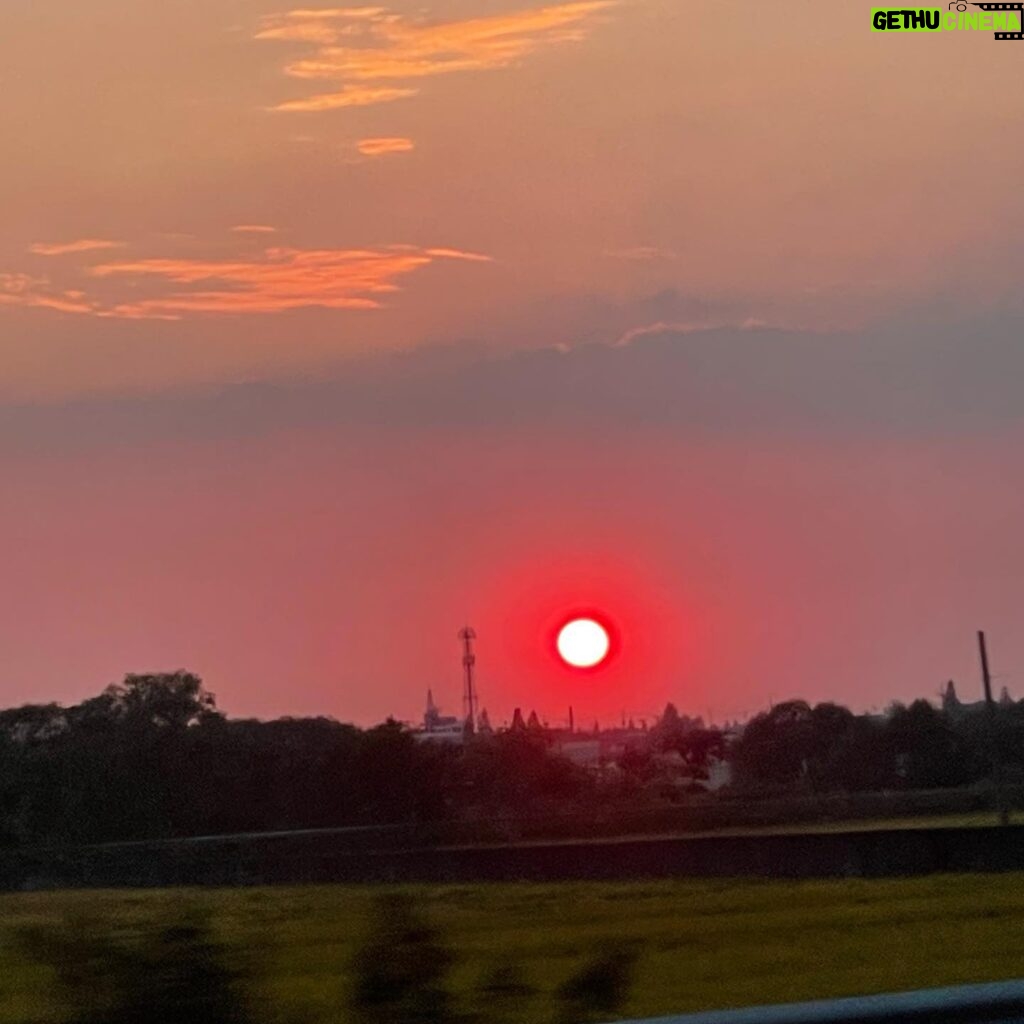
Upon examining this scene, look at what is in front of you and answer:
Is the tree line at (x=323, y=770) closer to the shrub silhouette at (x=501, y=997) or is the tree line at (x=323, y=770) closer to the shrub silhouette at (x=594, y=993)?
the shrub silhouette at (x=501, y=997)

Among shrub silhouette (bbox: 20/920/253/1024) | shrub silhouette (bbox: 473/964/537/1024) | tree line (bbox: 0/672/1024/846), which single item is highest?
tree line (bbox: 0/672/1024/846)

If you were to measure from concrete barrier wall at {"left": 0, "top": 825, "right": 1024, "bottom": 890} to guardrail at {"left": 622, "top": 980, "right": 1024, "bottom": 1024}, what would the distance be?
18.3ft

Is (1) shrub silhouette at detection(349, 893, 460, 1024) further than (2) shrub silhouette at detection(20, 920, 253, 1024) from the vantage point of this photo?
Yes

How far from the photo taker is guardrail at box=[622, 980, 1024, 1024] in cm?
404

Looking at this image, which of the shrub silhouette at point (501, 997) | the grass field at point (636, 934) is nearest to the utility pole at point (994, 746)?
the grass field at point (636, 934)

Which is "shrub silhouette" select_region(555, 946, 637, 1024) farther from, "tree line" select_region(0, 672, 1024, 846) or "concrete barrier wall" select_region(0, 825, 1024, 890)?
"tree line" select_region(0, 672, 1024, 846)

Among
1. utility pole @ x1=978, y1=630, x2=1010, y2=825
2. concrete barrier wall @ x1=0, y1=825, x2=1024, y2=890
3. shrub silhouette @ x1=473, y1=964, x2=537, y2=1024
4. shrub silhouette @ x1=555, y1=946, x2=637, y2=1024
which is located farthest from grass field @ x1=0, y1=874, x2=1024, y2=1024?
utility pole @ x1=978, y1=630, x2=1010, y2=825

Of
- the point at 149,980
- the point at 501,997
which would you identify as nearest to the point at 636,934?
the point at 501,997

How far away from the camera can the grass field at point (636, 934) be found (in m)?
6.06

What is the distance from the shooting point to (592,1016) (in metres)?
5.33

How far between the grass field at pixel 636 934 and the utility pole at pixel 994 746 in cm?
589

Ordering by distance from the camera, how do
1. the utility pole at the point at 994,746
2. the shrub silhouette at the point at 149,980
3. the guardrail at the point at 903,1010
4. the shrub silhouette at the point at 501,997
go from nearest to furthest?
the guardrail at the point at 903,1010 < the shrub silhouette at the point at 149,980 < the shrub silhouette at the point at 501,997 < the utility pole at the point at 994,746

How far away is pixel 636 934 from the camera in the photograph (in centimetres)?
903

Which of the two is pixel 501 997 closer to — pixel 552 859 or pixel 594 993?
pixel 594 993
